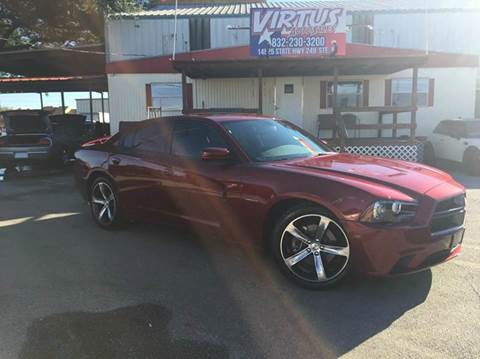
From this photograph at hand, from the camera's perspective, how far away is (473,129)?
485 inches

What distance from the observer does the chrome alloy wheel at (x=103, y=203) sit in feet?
19.7

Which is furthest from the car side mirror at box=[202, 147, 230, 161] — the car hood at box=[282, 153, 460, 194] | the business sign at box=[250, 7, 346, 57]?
the business sign at box=[250, 7, 346, 57]

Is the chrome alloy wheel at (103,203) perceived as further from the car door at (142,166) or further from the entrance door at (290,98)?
the entrance door at (290,98)

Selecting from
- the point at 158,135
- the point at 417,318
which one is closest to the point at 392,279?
the point at 417,318

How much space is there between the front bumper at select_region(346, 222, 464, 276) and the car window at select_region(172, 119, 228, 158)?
68.8 inches

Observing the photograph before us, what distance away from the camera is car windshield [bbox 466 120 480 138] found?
480 inches

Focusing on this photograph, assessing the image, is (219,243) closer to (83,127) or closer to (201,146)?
(201,146)

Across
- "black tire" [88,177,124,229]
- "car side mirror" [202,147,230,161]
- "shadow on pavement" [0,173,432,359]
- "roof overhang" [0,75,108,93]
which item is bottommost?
"shadow on pavement" [0,173,432,359]

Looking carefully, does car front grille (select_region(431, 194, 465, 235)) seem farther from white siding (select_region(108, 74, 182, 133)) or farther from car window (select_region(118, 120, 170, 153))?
white siding (select_region(108, 74, 182, 133))

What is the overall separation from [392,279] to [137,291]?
7.65 feet

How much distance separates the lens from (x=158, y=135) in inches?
216

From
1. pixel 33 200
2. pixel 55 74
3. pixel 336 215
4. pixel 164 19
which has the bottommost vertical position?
pixel 33 200

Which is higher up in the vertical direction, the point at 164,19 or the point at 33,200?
the point at 164,19

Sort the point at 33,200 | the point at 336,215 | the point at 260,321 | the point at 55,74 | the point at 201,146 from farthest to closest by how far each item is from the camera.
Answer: the point at 55,74 → the point at 33,200 → the point at 201,146 → the point at 336,215 → the point at 260,321
